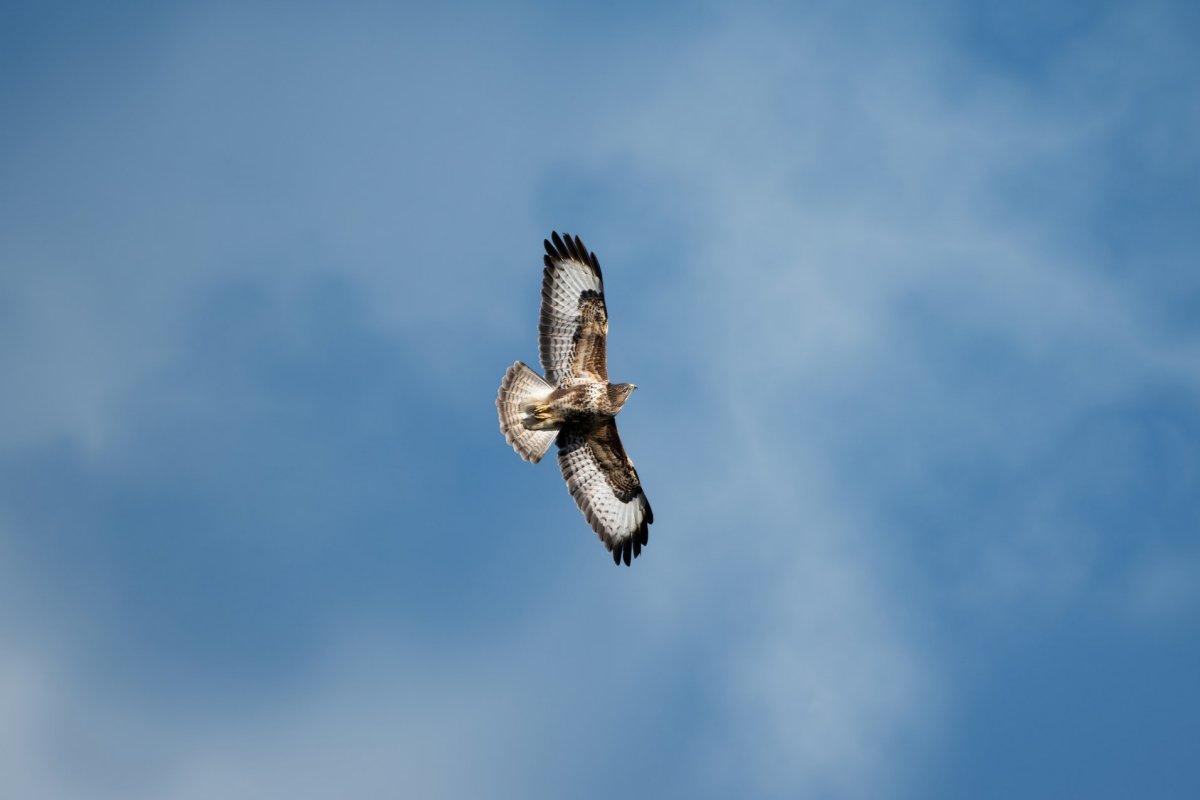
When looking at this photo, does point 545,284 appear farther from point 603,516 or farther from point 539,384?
point 603,516

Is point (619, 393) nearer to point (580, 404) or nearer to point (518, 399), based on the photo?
point (580, 404)

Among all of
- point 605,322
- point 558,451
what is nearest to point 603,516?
point 558,451

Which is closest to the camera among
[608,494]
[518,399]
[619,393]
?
[619,393]

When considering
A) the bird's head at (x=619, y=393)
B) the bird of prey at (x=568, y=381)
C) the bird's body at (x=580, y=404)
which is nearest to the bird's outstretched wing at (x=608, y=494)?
the bird of prey at (x=568, y=381)

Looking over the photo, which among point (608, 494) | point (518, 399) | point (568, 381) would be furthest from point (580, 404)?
point (608, 494)

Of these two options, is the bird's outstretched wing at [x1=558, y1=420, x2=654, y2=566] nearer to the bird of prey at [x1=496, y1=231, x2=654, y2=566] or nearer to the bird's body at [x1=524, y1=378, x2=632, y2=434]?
the bird of prey at [x1=496, y1=231, x2=654, y2=566]

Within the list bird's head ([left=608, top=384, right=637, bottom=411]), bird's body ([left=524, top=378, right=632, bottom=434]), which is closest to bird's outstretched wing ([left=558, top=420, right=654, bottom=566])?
bird's body ([left=524, top=378, right=632, bottom=434])

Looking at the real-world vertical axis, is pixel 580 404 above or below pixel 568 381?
below
